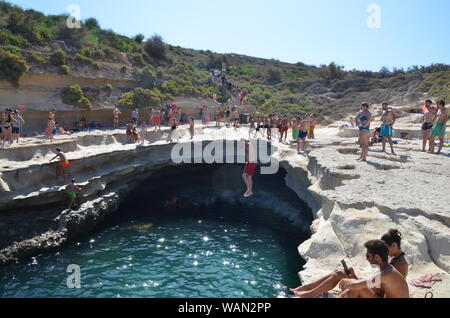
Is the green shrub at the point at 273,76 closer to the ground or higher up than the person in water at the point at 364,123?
higher up

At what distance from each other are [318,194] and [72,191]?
30.0 ft

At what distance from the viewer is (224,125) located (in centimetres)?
2627

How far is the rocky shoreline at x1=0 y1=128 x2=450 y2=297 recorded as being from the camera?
672 centimetres

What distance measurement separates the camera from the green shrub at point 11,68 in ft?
65.4

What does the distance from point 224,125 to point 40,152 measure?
45.9 ft

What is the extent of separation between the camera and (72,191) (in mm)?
13766

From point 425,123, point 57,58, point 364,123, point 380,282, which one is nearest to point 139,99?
point 57,58

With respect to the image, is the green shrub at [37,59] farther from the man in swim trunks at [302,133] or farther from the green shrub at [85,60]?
the man in swim trunks at [302,133]

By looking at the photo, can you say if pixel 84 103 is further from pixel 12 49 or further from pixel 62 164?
pixel 62 164

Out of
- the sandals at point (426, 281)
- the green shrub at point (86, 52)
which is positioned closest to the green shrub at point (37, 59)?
the green shrub at point (86, 52)

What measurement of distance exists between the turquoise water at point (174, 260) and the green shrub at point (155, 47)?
84.9 feet

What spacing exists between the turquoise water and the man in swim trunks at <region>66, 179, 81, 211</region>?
1502 millimetres
